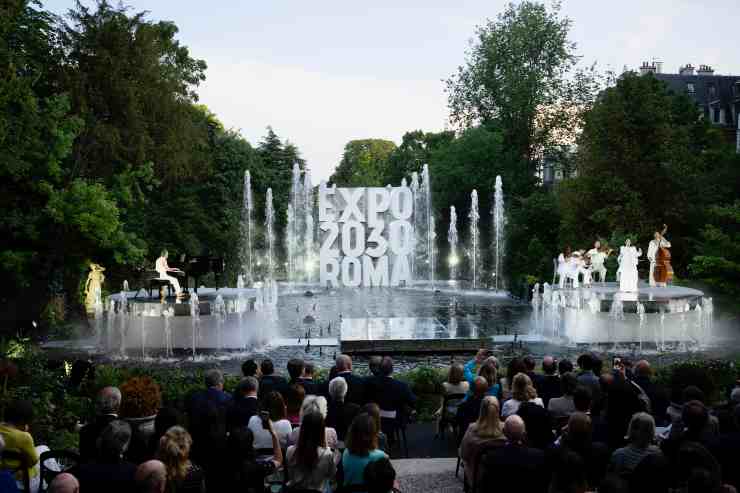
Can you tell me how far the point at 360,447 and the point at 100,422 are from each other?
106 inches

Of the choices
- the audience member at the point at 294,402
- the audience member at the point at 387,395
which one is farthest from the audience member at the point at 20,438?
the audience member at the point at 387,395

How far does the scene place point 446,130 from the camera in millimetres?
62812

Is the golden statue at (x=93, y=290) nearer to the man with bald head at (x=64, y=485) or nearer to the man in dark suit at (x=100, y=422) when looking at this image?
the man in dark suit at (x=100, y=422)

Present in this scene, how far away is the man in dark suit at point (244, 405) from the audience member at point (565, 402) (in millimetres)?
3416

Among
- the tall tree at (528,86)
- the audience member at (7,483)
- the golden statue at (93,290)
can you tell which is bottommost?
the audience member at (7,483)

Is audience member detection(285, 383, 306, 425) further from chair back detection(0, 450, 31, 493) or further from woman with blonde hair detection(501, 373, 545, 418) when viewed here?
chair back detection(0, 450, 31, 493)

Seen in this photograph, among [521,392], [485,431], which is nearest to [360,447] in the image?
[485,431]

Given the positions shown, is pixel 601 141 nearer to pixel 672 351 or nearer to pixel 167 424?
pixel 672 351

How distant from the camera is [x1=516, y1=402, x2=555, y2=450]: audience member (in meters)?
7.33

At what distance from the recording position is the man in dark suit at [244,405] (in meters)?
7.93

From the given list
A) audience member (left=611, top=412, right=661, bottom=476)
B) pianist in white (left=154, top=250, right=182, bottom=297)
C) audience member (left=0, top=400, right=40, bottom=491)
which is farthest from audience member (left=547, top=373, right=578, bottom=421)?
pianist in white (left=154, top=250, right=182, bottom=297)

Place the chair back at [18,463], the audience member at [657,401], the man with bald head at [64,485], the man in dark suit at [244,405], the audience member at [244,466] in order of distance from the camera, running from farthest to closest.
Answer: the audience member at [657,401], the man in dark suit at [244,405], the chair back at [18,463], the audience member at [244,466], the man with bald head at [64,485]

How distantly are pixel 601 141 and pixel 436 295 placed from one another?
10.9m

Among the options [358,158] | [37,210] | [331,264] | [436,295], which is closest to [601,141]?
[436,295]
